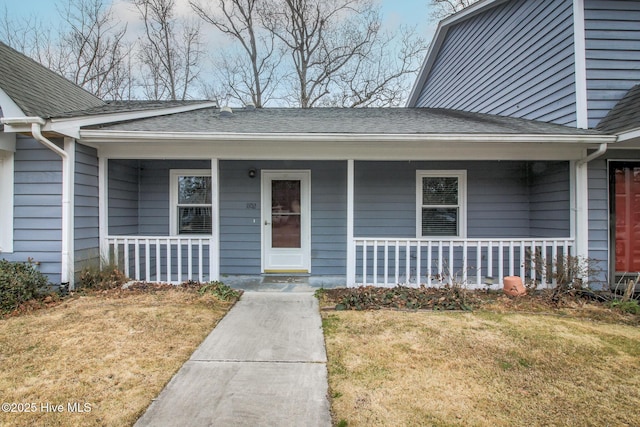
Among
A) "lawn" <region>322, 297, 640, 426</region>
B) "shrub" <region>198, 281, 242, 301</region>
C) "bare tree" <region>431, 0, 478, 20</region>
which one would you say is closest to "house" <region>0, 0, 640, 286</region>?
"shrub" <region>198, 281, 242, 301</region>

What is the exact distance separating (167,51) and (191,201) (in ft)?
39.8

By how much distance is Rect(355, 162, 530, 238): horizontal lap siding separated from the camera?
6184mm

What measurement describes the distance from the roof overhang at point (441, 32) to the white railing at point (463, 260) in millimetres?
5157

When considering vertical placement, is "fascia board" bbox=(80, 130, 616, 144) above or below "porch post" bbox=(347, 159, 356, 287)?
above

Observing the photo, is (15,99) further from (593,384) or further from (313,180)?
(593,384)

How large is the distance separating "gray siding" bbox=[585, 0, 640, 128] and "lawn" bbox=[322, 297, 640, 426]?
129 inches

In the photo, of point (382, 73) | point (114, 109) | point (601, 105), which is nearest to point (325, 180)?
point (114, 109)

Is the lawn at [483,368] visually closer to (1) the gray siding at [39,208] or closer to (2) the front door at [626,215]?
(2) the front door at [626,215]

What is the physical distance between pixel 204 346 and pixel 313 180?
3792 mm

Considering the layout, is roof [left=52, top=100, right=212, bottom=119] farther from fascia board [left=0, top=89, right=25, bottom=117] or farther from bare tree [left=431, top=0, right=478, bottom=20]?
bare tree [left=431, top=0, right=478, bottom=20]

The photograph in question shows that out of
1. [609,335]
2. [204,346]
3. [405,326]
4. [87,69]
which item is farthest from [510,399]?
[87,69]

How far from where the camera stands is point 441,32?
900 cm

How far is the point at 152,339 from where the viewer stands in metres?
3.29

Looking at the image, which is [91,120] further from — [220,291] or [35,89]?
[220,291]
